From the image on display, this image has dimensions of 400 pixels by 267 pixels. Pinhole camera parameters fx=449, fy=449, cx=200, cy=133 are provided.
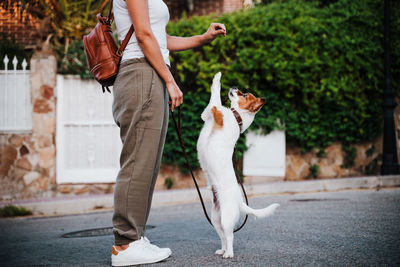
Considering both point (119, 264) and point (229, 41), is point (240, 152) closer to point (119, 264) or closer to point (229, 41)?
point (229, 41)

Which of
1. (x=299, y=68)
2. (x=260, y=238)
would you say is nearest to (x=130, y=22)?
(x=260, y=238)

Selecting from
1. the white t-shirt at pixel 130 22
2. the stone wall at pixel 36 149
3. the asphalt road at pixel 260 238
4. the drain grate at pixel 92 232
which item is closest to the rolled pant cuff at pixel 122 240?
the asphalt road at pixel 260 238

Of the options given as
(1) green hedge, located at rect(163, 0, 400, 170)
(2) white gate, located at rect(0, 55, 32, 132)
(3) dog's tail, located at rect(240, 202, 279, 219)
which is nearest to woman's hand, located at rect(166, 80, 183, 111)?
(3) dog's tail, located at rect(240, 202, 279, 219)

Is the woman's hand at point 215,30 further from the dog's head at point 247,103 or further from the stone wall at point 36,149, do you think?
the stone wall at point 36,149

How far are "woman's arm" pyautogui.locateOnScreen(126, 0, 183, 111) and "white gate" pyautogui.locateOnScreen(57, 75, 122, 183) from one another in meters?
5.32

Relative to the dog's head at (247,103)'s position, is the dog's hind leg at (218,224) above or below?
below

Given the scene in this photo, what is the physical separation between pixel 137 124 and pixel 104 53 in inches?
21.3

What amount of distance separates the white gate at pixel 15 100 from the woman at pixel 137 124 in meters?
5.54

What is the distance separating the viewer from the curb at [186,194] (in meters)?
6.74

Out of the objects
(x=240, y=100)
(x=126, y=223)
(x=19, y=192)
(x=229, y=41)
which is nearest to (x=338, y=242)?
(x=240, y=100)

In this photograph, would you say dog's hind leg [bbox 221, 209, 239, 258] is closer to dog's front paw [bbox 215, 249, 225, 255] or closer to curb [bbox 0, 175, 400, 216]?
dog's front paw [bbox 215, 249, 225, 255]

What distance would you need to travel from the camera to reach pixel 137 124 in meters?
2.92

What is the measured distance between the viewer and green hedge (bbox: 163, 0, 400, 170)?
816 centimetres

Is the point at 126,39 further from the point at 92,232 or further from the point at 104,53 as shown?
the point at 92,232
